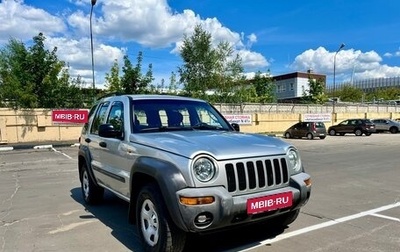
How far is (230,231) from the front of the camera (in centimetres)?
513

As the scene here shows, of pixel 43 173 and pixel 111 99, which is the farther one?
pixel 43 173

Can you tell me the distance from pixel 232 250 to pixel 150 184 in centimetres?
127

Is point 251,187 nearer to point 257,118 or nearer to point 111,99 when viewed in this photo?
point 111,99

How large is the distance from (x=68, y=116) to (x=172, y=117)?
62.8 ft

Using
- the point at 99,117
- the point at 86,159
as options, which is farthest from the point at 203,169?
the point at 86,159

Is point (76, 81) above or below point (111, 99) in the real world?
above

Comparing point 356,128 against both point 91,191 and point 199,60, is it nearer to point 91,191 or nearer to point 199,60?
point 199,60

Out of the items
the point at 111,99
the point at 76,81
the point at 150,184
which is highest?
the point at 76,81

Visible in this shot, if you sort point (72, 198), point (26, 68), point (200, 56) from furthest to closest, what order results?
point (200, 56), point (26, 68), point (72, 198)

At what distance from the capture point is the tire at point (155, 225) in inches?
155

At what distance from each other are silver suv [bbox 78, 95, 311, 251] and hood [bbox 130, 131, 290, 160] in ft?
0.03

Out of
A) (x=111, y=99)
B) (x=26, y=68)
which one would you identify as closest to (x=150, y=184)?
(x=111, y=99)

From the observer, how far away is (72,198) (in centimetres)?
754

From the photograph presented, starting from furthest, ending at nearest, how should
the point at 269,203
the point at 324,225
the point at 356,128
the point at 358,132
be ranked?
the point at 356,128 < the point at 358,132 < the point at 324,225 < the point at 269,203
